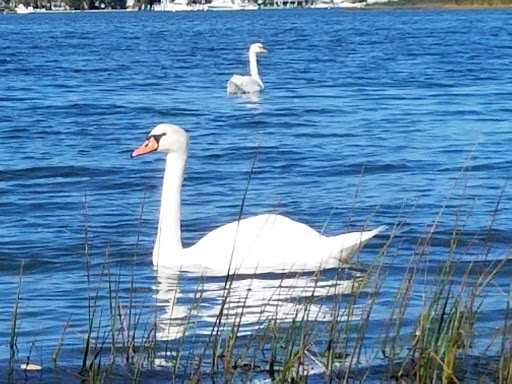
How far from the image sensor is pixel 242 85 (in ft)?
77.1

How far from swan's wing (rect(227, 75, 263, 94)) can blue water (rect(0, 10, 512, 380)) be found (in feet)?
1.09

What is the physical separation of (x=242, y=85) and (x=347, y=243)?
15.4 metres

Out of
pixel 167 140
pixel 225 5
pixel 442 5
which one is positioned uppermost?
pixel 167 140

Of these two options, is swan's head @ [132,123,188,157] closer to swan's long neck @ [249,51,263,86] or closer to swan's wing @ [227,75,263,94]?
swan's wing @ [227,75,263,94]

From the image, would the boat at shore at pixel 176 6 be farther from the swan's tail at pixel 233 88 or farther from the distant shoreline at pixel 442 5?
the swan's tail at pixel 233 88

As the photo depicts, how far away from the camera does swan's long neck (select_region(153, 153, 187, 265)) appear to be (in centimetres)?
876

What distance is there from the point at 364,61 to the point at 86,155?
1884cm

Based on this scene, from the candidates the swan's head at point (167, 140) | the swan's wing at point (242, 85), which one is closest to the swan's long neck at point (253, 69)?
the swan's wing at point (242, 85)

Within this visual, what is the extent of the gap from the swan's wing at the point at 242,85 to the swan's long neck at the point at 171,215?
1449 centimetres

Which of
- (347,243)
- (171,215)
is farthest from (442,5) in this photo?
(347,243)

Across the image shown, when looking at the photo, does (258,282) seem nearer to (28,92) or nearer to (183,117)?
(183,117)

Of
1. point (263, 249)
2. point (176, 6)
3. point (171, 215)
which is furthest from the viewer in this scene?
point (176, 6)

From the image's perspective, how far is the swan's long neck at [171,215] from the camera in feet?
28.7

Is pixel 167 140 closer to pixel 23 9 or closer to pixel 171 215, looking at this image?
pixel 171 215
